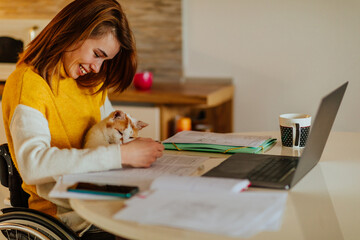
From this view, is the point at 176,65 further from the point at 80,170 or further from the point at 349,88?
the point at 80,170

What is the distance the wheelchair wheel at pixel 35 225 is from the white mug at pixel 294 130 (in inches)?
28.2

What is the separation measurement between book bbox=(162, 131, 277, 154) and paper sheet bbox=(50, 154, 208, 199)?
0.15 m

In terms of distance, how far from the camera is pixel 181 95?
8.87 feet

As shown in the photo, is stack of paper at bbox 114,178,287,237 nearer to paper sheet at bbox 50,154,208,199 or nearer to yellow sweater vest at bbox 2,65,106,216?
paper sheet at bbox 50,154,208,199

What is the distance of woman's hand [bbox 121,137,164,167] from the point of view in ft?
4.24

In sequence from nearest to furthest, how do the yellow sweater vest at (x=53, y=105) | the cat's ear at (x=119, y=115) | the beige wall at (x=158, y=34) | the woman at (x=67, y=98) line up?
1. the woman at (x=67, y=98)
2. the yellow sweater vest at (x=53, y=105)
3. the cat's ear at (x=119, y=115)
4. the beige wall at (x=158, y=34)

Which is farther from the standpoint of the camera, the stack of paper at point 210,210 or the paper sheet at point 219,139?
the paper sheet at point 219,139

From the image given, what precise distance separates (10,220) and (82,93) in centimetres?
55

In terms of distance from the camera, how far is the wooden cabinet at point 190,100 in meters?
2.72

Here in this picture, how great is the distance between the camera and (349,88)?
290 cm

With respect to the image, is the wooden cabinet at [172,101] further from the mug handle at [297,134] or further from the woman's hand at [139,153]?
the woman's hand at [139,153]

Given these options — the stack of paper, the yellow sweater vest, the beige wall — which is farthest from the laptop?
the beige wall

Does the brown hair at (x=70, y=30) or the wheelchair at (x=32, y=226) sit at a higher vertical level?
the brown hair at (x=70, y=30)

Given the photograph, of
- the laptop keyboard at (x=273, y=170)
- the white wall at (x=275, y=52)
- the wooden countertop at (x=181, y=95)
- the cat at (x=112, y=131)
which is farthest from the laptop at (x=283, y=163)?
the white wall at (x=275, y=52)
